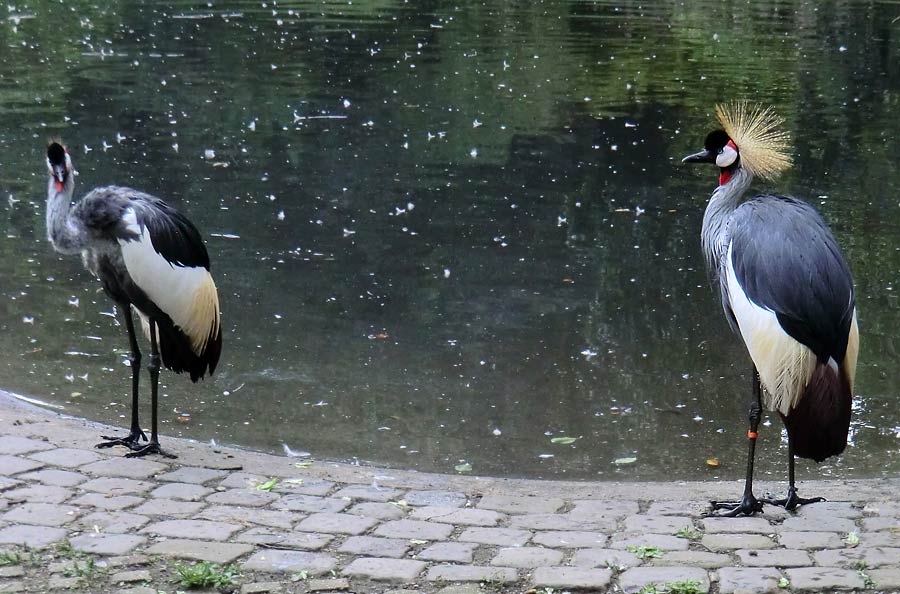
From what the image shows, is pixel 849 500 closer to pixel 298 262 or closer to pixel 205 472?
pixel 205 472

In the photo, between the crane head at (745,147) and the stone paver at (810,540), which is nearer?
the stone paver at (810,540)

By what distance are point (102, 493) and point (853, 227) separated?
7.09 metres

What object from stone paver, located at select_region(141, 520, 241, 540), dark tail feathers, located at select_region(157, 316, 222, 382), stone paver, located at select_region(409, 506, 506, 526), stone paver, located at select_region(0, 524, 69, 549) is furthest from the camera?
dark tail feathers, located at select_region(157, 316, 222, 382)

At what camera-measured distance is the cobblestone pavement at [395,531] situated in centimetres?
445

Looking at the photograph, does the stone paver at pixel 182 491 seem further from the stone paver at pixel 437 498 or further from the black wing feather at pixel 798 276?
the black wing feather at pixel 798 276

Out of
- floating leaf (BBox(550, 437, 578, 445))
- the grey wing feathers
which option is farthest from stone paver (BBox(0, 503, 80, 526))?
floating leaf (BBox(550, 437, 578, 445))

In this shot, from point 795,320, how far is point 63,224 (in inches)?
141

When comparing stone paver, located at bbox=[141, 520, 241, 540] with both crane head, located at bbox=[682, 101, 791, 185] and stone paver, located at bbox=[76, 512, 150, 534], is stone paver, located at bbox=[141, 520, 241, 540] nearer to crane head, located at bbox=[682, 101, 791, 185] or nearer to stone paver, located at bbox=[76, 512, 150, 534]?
stone paver, located at bbox=[76, 512, 150, 534]

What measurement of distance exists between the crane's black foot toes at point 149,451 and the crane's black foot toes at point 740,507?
2.63 meters

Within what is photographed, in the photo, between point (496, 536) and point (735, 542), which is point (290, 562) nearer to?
point (496, 536)

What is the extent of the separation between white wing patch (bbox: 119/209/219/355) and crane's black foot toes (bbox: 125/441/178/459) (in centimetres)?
63

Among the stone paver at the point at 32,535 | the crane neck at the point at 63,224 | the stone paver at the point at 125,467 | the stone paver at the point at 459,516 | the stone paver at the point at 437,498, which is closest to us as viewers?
the stone paver at the point at 32,535

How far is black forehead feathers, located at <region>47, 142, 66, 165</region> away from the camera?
5.97 meters

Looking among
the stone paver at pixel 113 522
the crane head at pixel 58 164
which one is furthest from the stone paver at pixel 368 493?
the crane head at pixel 58 164
